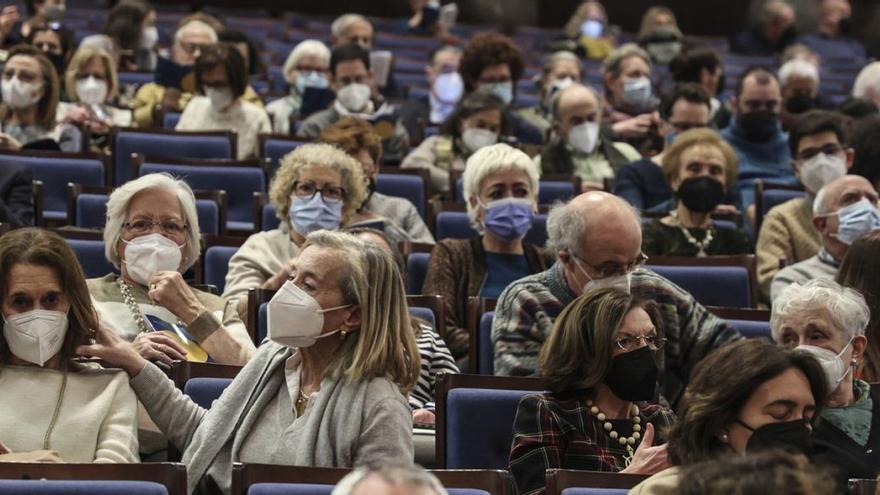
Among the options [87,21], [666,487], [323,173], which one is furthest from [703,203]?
[87,21]

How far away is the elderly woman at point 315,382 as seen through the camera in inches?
137

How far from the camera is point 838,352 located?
399 cm

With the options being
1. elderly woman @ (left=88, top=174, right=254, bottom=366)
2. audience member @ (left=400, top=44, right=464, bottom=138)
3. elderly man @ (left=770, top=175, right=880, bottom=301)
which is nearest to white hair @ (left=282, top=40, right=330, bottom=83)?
audience member @ (left=400, top=44, right=464, bottom=138)

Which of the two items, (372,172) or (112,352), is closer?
(112,352)

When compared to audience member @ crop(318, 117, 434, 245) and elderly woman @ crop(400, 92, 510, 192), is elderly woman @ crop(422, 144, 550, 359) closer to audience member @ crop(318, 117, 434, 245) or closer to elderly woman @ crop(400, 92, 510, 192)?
audience member @ crop(318, 117, 434, 245)

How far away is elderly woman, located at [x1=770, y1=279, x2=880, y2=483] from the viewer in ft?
12.3

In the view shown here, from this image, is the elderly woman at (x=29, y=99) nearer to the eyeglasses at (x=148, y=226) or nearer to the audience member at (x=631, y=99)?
the eyeglasses at (x=148, y=226)

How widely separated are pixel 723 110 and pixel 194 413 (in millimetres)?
5264

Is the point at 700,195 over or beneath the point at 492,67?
beneath

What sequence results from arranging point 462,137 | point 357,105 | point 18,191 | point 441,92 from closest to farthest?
point 18,191 < point 462,137 < point 357,105 < point 441,92

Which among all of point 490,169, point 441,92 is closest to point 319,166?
point 490,169

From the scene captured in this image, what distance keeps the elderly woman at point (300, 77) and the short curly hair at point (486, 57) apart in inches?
26.6

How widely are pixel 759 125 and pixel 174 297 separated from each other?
387 centimetres

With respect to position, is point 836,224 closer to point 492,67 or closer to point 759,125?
point 759,125
